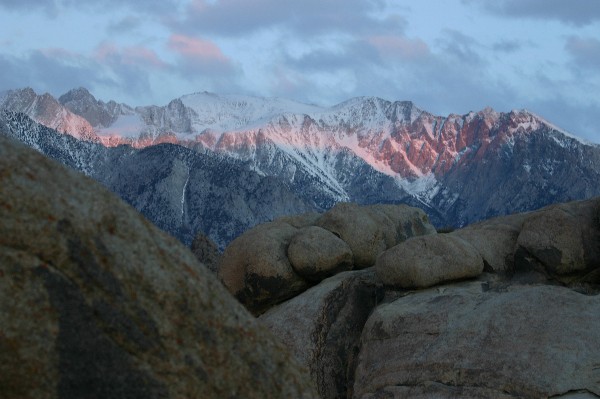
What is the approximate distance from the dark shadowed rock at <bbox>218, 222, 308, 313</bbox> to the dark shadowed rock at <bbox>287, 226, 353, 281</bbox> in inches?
18.2

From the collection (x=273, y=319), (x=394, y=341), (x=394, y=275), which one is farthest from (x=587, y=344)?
(x=273, y=319)

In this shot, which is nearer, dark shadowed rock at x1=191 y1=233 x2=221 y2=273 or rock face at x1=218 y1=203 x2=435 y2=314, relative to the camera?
rock face at x1=218 y1=203 x2=435 y2=314

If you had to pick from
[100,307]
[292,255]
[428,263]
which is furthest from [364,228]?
[100,307]

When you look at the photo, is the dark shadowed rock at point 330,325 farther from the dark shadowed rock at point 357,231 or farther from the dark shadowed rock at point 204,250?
the dark shadowed rock at point 204,250

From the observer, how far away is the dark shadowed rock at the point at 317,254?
32.1 metres

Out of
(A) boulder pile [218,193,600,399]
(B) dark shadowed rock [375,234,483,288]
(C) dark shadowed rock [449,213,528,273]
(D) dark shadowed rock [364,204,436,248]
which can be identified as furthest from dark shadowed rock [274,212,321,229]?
(B) dark shadowed rock [375,234,483,288]

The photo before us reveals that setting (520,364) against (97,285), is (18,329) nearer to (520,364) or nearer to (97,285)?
(97,285)

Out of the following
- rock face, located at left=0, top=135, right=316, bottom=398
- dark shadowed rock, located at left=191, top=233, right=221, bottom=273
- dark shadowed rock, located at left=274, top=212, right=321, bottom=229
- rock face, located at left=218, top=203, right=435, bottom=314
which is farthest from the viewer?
dark shadowed rock, located at left=191, top=233, right=221, bottom=273

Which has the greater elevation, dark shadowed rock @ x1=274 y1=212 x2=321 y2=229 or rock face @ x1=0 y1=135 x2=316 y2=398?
dark shadowed rock @ x1=274 y1=212 x2=321 y2=229

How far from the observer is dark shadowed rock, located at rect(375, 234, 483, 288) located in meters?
28.2

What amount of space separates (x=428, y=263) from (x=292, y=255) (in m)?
6.45

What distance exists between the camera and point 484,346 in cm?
2247

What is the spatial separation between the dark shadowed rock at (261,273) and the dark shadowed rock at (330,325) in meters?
1.97

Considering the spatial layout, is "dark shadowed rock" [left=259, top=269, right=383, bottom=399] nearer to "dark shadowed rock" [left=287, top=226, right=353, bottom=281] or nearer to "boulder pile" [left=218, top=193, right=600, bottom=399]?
"boulder pile" [left=218, top=193, right=600, bottom=399]
